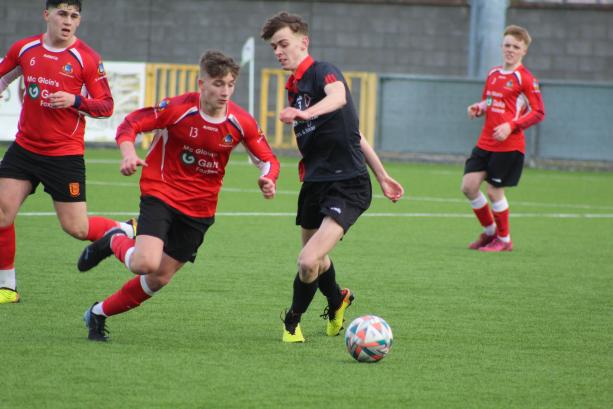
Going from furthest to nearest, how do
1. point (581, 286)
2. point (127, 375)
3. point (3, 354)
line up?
point (581, 286) < point (3, 354) < point (127, 375)

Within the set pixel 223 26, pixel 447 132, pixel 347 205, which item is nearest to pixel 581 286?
pixel 347 205

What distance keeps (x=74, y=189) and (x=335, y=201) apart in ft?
6.51

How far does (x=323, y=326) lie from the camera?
22.4 feet

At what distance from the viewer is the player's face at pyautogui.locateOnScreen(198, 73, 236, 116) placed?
5879 mm

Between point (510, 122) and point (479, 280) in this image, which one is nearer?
point (479, 280)

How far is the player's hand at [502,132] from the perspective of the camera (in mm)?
10383

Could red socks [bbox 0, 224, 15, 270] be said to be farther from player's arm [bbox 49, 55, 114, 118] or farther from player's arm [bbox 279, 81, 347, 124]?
player's arm [bbox 279, 81, 347, 124]

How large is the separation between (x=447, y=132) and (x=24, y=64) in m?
16.6

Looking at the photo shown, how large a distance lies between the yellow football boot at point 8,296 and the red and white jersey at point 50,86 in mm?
901

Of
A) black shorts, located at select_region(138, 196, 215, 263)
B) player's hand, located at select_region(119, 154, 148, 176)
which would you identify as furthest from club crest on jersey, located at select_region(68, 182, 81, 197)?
player's hand, located at select_region(119, 154, 148, 176)

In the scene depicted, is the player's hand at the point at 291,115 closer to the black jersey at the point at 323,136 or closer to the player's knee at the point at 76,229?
the black jersey at the point at 323,136

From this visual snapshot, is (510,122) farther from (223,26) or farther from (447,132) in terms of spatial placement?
(223,26)

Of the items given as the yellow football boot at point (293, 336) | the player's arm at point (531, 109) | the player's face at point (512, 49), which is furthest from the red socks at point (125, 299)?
the player's face at point (512, 49)

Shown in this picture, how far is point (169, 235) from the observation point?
6148mm
